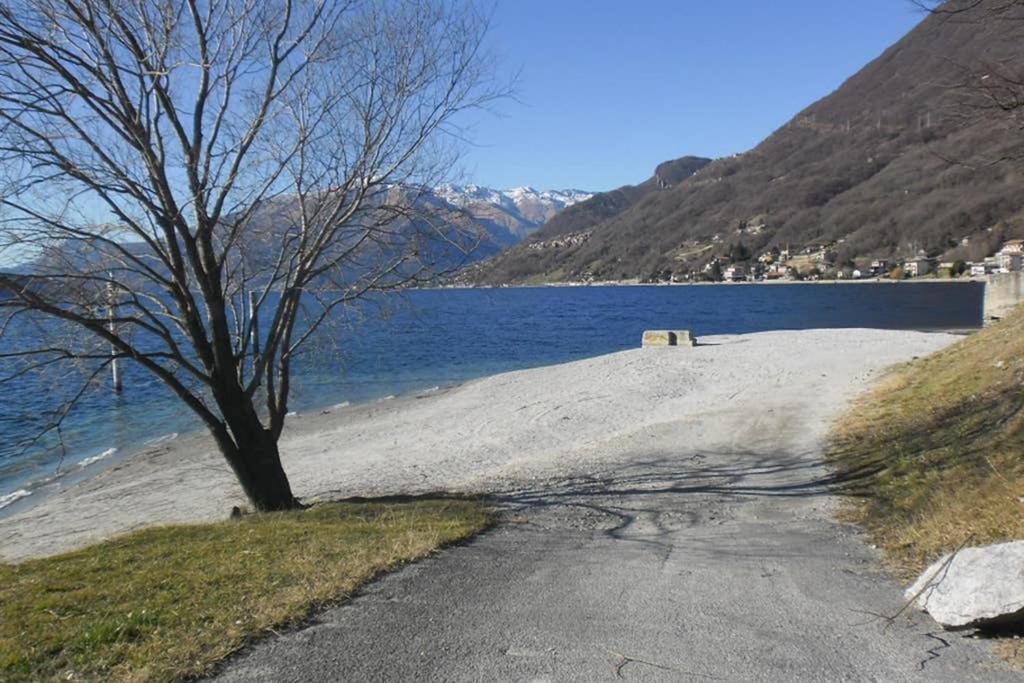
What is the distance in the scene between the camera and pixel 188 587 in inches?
243

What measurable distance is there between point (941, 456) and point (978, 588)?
551 cm

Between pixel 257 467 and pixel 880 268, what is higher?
pixel 880 268

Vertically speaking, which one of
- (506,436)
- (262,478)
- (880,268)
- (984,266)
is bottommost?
(506,436)

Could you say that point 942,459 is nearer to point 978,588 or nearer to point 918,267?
point 978,588

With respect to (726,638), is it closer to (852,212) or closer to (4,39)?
(4,39)

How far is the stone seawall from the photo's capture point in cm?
3578

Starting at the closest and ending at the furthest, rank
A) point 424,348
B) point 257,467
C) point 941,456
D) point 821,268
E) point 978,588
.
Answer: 1. point 978,588
2. point 941,456
3. point 257,467
4. point 424,348
5. point 821,268

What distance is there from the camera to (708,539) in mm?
7930

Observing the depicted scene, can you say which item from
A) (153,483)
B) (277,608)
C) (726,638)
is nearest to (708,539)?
(726,638)

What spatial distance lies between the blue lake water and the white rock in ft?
26.6

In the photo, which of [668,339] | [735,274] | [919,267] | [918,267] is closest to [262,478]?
[668,339]

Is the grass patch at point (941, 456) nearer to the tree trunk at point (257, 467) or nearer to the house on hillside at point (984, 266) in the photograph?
the tree trunk at point (257, 467)

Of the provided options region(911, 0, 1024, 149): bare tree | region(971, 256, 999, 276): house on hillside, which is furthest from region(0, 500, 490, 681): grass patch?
region(971, 256, 999, 276): house on hillside

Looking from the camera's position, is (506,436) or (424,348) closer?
(506,436)
